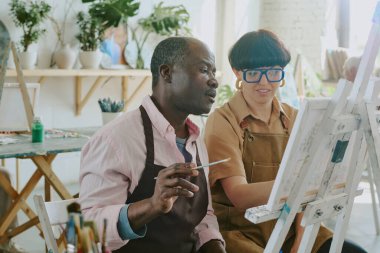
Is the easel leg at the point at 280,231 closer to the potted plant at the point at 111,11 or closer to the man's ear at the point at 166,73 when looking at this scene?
the man's ear at the point at 166,73

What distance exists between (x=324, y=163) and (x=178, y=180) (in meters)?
0.46

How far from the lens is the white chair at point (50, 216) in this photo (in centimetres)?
169

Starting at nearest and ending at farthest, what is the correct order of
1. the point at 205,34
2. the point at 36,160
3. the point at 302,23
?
the point at 36,160
the point at 205,34
the point at 302,23

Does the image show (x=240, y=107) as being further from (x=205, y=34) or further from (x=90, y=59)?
(x=205, y=34)

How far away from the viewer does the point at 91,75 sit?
213 inches

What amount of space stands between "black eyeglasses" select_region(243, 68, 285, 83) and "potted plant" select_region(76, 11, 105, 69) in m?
3.47

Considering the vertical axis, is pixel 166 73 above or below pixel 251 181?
above

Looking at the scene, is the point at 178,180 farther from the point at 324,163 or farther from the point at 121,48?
the point at 121,48

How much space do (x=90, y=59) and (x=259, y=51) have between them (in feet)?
11.5

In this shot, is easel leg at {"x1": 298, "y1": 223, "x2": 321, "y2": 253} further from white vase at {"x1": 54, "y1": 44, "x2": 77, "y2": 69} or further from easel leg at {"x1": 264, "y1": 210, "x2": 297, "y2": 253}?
white vase at {"x1": 54, "y1": 44, "x2": 77, "y2": 69}

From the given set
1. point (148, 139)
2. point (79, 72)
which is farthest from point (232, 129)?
point (79, 72)

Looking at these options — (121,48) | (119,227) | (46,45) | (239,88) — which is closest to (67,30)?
(46,45)

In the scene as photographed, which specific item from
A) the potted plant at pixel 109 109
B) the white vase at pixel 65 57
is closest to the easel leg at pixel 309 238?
the potted plant at pixel 109 109

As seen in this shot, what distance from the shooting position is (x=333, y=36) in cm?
745
